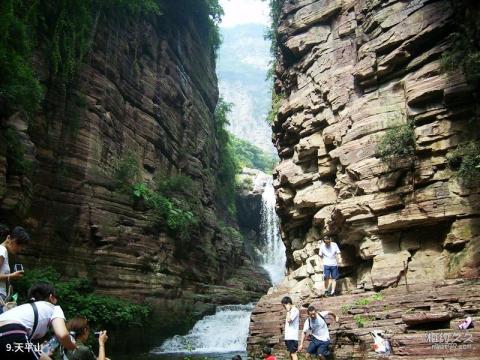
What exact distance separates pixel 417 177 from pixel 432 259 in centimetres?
237

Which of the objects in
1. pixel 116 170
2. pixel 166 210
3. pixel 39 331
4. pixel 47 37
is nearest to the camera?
pixel 39 331

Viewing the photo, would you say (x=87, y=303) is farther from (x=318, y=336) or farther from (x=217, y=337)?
(x=318, y=336)

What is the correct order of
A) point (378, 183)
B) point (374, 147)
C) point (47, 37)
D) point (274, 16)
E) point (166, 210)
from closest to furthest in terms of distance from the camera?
1. point (378, 183)
2. point (374, 147)
3. point (47, 37)
4. point (166, 210)
5. point (274, 16)

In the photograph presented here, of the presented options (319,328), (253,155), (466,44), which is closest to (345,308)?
(319,328)

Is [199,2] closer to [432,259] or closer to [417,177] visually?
[417,177]

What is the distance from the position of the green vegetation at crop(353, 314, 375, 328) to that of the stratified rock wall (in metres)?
1.58

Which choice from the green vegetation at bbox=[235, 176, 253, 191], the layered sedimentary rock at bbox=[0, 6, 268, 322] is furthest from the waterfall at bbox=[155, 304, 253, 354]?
the green vegetation at bbox=[235, 176, 253, 191]

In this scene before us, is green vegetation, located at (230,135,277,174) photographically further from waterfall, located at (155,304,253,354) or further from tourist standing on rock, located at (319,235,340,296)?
tourist standing on rock, located at (319,235,340,296)

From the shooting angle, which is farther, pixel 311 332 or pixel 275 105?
pixel 275 105

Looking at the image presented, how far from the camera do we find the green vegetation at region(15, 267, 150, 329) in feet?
45.3

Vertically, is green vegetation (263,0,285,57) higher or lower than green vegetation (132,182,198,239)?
higher

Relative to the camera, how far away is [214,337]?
17750 mm

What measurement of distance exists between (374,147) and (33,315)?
38.1ft

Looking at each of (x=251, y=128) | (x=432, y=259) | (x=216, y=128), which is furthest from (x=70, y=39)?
(x=251, y=128)
